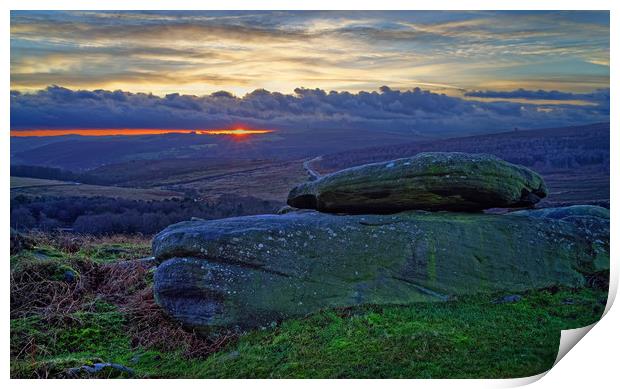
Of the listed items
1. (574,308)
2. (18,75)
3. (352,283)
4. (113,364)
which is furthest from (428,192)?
(18,75)

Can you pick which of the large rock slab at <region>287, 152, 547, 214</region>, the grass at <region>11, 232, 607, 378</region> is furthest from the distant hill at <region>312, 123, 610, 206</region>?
the grass at <region>11, 232, 607, 378</region>

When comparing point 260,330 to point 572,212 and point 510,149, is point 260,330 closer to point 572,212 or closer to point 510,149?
point 572,212

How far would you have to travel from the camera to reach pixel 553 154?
2356 cm

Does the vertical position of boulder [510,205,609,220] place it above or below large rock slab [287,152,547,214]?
below

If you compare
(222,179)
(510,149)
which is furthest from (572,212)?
(222,179)

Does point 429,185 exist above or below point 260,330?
above

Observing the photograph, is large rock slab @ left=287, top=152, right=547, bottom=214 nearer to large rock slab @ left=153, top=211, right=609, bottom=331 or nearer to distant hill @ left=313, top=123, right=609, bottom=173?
large rock slab @ left=153, top=211, right=609, bottom=331

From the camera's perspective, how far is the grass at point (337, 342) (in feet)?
37.4

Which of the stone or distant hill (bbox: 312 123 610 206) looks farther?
distant hill (bbox: 312 123 610 206)

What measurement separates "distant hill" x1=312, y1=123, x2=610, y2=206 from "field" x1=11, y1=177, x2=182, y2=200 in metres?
9.38

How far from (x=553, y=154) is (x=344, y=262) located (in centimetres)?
1423

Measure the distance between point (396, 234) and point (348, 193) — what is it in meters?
2.03

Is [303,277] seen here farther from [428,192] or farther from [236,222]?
[428,192]

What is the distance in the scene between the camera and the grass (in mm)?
11406
